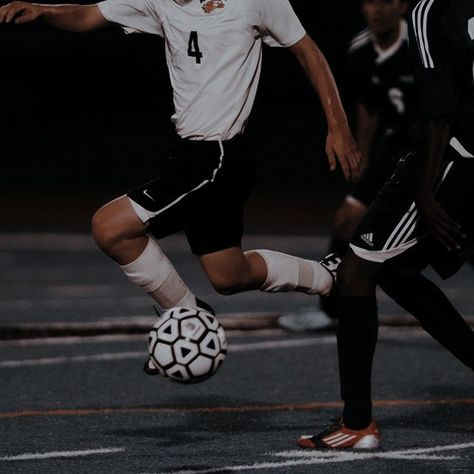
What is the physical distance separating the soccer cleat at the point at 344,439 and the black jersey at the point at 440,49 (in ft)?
4.97

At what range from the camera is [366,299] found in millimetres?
7039

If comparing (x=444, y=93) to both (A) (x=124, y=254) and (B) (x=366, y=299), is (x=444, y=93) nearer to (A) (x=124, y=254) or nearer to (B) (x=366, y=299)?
(B) (x=366, y=299)

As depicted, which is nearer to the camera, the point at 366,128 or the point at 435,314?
the point at 435,314

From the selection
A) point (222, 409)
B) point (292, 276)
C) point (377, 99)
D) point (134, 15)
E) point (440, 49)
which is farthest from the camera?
point (377, 99)

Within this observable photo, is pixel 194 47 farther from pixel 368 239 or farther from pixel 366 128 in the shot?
pixel 366 128

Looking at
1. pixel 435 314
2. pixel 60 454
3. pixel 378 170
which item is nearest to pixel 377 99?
pixel 378 170

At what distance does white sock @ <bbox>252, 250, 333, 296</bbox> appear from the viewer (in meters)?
7.78

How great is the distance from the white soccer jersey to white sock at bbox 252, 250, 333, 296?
81 centimetres

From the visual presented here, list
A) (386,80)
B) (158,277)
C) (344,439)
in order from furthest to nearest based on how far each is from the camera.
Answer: (386,80)
(158,277)
(344,439)

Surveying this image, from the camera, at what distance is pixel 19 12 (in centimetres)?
746

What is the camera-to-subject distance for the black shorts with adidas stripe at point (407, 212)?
22.4ft

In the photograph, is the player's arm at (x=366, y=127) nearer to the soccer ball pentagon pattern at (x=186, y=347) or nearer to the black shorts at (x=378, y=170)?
the black shorts at (x=378, y=170)

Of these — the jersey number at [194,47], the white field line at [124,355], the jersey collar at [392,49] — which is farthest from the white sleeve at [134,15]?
the jersey collar at [392,49]

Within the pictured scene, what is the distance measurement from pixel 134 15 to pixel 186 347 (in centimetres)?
178
